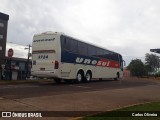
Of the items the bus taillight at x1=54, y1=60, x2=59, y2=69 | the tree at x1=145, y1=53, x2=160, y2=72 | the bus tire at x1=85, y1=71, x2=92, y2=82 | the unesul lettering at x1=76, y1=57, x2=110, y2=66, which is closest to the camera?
the bus taillight at x1=54, y1=60, x2=59, y2=69

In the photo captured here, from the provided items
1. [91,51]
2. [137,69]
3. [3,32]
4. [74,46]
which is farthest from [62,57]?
[137,69]

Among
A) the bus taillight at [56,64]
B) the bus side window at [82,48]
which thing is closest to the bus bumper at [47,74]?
the bus taillight at [56,64]

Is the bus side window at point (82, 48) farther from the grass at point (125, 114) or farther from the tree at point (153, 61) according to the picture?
the tree at point (153, 61)

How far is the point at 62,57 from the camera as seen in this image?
20359 millimetres

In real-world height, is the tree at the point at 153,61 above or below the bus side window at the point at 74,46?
above

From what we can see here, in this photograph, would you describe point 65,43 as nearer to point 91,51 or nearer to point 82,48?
point 82,48

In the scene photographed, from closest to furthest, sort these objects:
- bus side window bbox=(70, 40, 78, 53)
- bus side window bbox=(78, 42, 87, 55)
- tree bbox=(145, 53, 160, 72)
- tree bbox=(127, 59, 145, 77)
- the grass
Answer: the grass < bus side window bbox=(70, 40, 78, 53) < bus side window bbox=(78, 42, 87, 55) < tree bbox=(127, 59, 145, 77) < tree bbox=(145, 53, 160, 72)

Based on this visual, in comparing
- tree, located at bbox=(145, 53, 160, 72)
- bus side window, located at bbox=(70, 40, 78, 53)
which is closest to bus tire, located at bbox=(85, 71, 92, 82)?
bus side window, located at bbox=(70, 40, 78, 53)

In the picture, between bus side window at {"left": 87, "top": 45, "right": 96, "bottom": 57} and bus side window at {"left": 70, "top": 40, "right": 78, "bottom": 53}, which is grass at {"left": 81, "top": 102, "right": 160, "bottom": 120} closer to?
bus side window at {"left": 70, "top": 40, "right": 78, "bottom": 53}

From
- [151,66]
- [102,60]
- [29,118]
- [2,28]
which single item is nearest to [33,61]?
[102,60]

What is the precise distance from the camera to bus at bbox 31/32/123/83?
20172 millimetres

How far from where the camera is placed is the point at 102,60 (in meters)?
27.5

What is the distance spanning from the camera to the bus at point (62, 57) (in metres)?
20.2

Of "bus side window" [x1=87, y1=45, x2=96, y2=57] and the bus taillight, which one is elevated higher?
"bus side window" [x1=87, y1=45, x2=96, y2=57]
